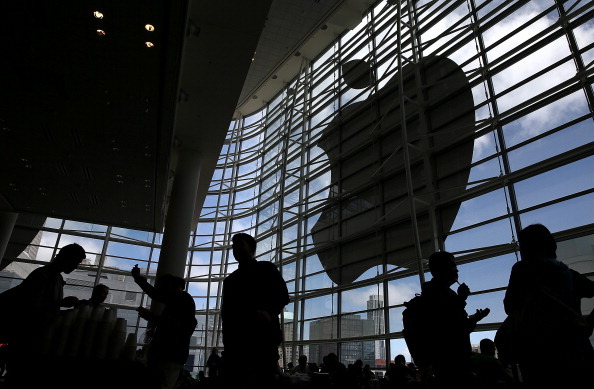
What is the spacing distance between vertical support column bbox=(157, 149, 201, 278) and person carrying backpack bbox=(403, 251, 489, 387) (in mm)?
9271

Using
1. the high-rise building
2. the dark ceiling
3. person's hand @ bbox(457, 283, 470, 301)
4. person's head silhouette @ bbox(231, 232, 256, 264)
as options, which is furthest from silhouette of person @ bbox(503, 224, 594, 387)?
the high-rise building

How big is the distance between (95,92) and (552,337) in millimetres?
7997

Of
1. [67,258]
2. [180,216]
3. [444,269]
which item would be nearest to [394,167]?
[180,216]

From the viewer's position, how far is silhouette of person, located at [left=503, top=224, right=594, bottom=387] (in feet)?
A: 6.45

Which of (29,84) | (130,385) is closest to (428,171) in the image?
(29,84)

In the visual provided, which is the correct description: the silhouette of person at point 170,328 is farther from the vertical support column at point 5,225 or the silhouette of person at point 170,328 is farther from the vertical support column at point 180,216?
the vertical support column at point 5,225

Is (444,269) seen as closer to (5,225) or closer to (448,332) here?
(448,332)

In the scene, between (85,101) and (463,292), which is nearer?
(463,292)

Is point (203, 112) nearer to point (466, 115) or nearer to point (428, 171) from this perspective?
point (428, 171)

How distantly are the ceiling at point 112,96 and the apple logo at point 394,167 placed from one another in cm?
573

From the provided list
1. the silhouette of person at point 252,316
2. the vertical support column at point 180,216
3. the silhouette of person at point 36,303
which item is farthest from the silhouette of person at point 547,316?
the vertical support column at point 180,216

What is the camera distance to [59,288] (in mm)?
3203

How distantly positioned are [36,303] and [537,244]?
3.49 meters

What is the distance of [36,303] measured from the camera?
2842 millimetres
